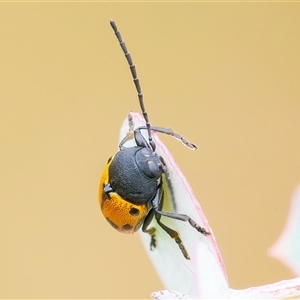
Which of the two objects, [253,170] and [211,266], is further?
[253,170]

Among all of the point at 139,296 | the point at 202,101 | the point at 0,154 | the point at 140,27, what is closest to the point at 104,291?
the point at 139,296

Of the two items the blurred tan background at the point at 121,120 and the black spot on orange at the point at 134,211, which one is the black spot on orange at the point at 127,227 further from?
the blurred tan background at the point at 121,120

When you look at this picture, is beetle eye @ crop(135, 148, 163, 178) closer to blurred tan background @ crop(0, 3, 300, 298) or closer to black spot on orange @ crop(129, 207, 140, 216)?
black spot on orange @ crop(129, 207, 140, 216)

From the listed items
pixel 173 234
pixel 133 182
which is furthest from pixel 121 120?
pixel 173 234

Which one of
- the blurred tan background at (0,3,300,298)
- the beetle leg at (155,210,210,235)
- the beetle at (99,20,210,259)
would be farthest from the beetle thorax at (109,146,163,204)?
the blurred tan background at (0,3,300,298)

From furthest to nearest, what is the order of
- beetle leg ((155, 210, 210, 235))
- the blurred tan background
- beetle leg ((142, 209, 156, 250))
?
the blurred tan background < beetle leg ((142, 209, 156, 250)) < beetle leg ((155, 210, 210, 235))

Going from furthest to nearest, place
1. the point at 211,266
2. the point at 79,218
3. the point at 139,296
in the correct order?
1. the point at 79,218
2. the point at 139,296
3. the point at 211,266

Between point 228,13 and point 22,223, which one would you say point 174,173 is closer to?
point 22,223

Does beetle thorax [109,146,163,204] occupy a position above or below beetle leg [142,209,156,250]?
above
